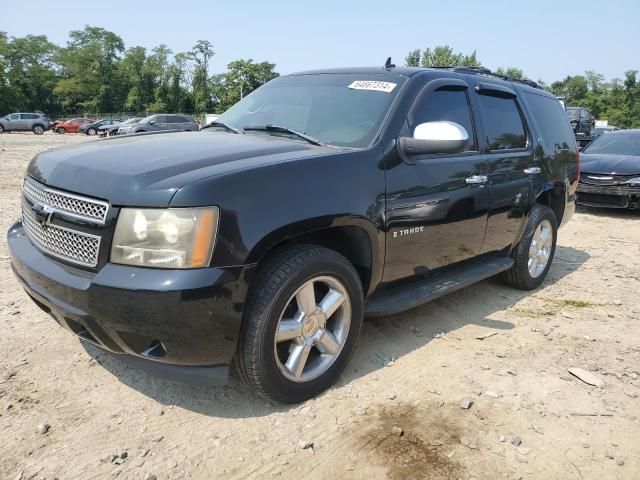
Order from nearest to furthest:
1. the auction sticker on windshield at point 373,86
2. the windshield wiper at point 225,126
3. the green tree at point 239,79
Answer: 1. the auction sticker on windshield at point 373,86
2. the windshield wiper at point 225,126
3. the green tree at point 239,79

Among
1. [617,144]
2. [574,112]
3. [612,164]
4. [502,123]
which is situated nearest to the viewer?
[502,123]

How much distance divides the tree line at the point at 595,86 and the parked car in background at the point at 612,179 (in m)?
23.0

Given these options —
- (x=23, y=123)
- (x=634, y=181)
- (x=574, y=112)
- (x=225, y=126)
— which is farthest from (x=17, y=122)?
(x=225, y=126)

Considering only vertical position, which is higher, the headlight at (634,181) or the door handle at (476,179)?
the door handle at (476,179)

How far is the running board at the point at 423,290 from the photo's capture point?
125 inches

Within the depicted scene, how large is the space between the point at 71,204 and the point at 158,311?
29.3 inches

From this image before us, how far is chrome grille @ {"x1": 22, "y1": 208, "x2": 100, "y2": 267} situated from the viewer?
233 cm

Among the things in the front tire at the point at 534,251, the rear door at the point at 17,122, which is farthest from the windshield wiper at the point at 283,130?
the rear door at the point at 17,122

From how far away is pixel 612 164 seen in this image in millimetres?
9219

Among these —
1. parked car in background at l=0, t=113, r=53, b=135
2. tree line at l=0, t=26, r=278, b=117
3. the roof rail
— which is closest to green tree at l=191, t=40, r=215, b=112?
tree line at l=0, t=26, r=278, b=117

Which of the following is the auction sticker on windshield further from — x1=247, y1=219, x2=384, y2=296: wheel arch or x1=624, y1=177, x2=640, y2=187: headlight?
x1=624, y1=177, x2=640, y2=187: headlight

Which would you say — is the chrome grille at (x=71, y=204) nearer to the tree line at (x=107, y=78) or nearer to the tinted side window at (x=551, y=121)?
the tinted side window at (x=551, y=121)

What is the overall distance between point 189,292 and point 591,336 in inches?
128

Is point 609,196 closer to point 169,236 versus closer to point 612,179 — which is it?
point 612,179
